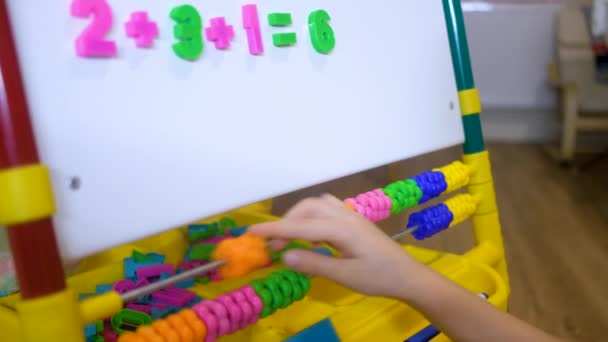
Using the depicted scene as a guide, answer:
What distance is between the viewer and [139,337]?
0.43m

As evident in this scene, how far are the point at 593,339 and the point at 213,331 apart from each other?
0.87 meters

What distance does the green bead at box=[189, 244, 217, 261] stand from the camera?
0.86 m

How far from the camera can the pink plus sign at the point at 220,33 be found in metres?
0.49

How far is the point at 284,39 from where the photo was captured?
0.56 m

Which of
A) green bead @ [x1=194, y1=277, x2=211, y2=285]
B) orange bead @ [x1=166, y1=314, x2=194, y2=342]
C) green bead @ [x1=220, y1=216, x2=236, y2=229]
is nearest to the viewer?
orange bead @ [x1=166, y1=314, x2=194, y2=342]

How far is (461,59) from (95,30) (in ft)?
1.75

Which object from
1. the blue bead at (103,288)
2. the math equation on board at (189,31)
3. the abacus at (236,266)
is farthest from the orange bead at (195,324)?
the blue bead at (103,288)

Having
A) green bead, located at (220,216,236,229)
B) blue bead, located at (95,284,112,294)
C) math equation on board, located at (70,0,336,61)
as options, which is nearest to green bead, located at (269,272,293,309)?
math equation on board, located at (70,0,336,61)

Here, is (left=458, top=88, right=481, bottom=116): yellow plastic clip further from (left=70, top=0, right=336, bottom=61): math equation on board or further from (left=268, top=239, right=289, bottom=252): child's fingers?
(left=268, top=239, right=289, bottom=252): child's fingers

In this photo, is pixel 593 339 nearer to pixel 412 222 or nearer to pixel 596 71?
pixel 412 222

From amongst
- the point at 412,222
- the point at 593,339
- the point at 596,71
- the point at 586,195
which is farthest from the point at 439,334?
the point at 596,71

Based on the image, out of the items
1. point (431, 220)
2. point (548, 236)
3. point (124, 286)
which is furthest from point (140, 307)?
point (548, 236)

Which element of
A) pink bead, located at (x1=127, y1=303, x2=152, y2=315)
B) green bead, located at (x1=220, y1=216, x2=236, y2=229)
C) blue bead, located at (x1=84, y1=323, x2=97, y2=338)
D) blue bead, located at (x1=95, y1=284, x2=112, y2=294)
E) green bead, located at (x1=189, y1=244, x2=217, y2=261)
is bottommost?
pink bead, located at (x1=127, y1=303, x2=152, y2=315)

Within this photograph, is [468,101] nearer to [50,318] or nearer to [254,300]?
[254,300]
